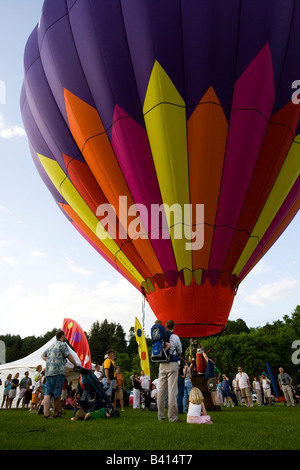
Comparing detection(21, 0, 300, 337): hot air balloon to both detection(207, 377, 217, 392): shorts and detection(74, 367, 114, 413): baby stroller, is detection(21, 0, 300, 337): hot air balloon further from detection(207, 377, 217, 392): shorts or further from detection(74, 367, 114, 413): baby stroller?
detection(74, 367, 114, 413): baby stroller

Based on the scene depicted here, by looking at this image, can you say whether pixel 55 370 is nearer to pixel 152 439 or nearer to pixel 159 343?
pixel 159 343

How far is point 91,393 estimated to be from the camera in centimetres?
641

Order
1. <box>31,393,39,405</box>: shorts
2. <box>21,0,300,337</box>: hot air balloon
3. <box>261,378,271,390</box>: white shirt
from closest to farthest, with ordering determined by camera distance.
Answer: <box>21,0,300,337</box>: hot air balloon, <box>31,393,39,405</box>: shorts, <box>261,378,271,390</box>: white shirt

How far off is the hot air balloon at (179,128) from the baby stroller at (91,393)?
2.46 metres

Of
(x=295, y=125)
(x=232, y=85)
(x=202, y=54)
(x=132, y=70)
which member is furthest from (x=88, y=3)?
(x=295, y=125)

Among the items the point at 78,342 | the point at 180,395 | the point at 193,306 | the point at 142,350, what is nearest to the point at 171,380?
the point at 193,306

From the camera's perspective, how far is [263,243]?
369 inches

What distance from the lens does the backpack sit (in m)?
5.44

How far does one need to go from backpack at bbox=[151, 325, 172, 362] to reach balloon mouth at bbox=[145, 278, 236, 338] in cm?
258

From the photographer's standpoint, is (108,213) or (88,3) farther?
(108,213)

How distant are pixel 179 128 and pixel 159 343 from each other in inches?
174

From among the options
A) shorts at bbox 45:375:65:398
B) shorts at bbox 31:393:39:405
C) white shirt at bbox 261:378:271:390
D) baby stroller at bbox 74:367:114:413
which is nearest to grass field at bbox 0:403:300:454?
shorts at bbox 45:375:65:398
